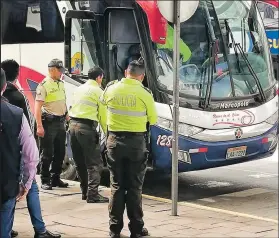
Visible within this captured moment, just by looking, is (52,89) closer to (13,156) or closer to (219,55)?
(219,55)

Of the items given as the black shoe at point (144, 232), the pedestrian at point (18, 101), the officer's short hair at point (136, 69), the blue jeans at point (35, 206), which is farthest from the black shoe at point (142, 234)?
the officer's short hair at point (136, 69)

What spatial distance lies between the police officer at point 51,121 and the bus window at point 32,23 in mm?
1686

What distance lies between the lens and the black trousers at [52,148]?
32.3 feet

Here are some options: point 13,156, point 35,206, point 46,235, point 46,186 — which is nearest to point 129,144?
point 35,206

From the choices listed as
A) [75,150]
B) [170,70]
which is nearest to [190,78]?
[170,70]

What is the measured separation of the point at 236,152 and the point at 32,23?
4.10 metres

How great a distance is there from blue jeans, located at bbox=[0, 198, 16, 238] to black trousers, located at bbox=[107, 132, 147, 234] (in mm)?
1808

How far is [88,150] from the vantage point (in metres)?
8.93

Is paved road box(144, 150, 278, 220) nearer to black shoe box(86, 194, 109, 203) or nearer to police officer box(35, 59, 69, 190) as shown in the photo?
black shoe box(86, 194, 109, 203)

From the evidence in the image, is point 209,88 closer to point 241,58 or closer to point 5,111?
point 241,58

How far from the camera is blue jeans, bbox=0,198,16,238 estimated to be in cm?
543

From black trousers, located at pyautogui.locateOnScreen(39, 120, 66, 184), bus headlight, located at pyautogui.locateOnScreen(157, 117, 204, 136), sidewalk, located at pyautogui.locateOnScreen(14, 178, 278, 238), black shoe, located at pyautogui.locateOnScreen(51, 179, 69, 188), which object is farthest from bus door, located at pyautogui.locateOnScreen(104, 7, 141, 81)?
sidewalk, located at pyautogui.locateOnScreen(14, 178, 278, 238)

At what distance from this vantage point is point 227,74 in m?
10.2

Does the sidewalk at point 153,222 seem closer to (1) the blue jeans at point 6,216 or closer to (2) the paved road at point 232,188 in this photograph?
(2) the paved road at point 232,188
